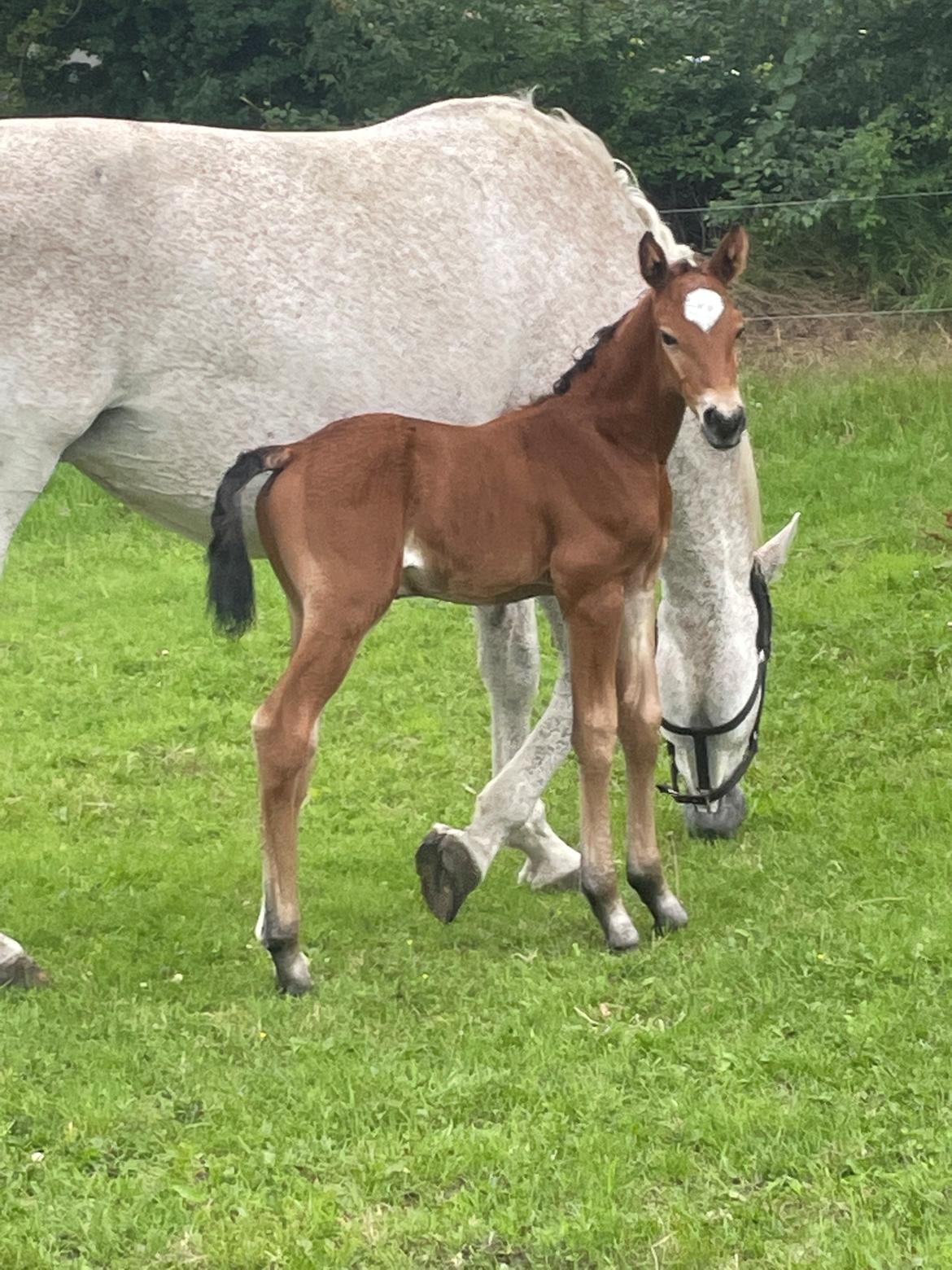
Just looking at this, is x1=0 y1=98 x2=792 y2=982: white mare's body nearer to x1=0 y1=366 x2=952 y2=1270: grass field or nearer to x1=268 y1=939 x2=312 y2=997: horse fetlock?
x1=0 y1=366 x2=952 y2=1270: grass field

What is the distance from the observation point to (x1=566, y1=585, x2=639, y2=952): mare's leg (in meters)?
4.55

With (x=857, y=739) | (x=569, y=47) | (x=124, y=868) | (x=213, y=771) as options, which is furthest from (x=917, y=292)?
(x=124, y=868)

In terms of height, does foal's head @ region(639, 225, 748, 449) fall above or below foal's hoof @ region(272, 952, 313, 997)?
above

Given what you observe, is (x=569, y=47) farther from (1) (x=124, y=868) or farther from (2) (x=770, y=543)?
(1) (x=124, y=868)

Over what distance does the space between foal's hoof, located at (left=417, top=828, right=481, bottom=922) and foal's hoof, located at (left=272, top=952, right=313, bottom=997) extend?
610 millimetres

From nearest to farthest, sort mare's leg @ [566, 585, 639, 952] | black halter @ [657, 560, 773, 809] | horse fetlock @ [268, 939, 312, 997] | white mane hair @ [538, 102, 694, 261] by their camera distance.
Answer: horse fetlock @ [268, 939, 312, 997]
mare's leg @ [566, 585, 639, 952]
white mane hair @ [538, 102, 694, 261]
black halter @ [657, 560, 773, 809]

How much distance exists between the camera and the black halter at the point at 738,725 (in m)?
5.78

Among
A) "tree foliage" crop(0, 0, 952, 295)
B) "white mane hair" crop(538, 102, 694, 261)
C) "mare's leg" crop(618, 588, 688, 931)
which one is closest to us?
"mare's leg" crop(618, 588, 688, 931)

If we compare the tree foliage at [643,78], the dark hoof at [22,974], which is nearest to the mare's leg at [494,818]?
the dark hoof at [22,974]

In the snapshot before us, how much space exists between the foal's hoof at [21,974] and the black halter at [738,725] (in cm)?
217

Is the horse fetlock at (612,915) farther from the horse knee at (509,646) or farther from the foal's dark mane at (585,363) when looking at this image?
the foal's dark mane at (585,363)

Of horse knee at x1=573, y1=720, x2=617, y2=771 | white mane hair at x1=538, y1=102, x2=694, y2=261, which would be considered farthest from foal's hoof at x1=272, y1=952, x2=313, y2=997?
white mane hair at x1=538, y1=102, x2=694, y2=261

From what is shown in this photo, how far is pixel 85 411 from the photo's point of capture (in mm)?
4543

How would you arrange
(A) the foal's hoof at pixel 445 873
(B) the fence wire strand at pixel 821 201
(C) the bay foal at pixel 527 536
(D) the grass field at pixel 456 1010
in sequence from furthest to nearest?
(B) the fence wire strand at pixel 821 201 → (A) the foal's hoof at pixel 445 873 → (C) the bay foal at pixel 527 536 → (D) the grass field at pixel 456 1010
